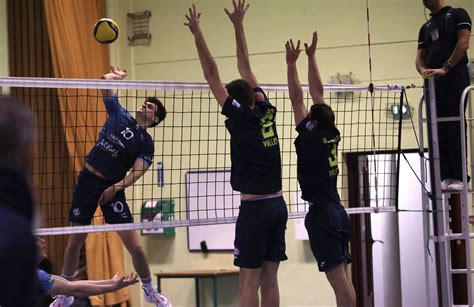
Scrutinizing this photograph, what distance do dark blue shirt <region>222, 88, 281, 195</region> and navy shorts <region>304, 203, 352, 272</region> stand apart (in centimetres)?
34

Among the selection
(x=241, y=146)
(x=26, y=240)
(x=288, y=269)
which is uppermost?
(x=241, y=146)

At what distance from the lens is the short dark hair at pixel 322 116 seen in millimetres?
5184

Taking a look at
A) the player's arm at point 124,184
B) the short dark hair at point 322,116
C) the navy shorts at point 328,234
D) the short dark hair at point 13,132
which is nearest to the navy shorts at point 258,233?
the navy shorts at point 328,234

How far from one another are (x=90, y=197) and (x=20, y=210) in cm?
406

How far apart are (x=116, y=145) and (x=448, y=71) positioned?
105 inches

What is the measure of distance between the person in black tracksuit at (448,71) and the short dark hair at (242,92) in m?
1.53

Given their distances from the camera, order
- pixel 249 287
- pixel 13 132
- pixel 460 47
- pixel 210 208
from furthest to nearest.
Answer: pixel 210 208
pixel 460 47
pixel 249 287
pixel 13 132

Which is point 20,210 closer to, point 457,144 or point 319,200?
point 319,200

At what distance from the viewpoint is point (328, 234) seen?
5.17m

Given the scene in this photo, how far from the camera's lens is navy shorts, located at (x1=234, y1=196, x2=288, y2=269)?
506cm

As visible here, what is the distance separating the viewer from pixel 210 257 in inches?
398

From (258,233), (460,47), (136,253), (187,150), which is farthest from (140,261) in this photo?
(187,150)

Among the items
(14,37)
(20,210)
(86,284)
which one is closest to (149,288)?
(86,284)

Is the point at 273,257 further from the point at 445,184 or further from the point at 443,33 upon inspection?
the point at 443,33
